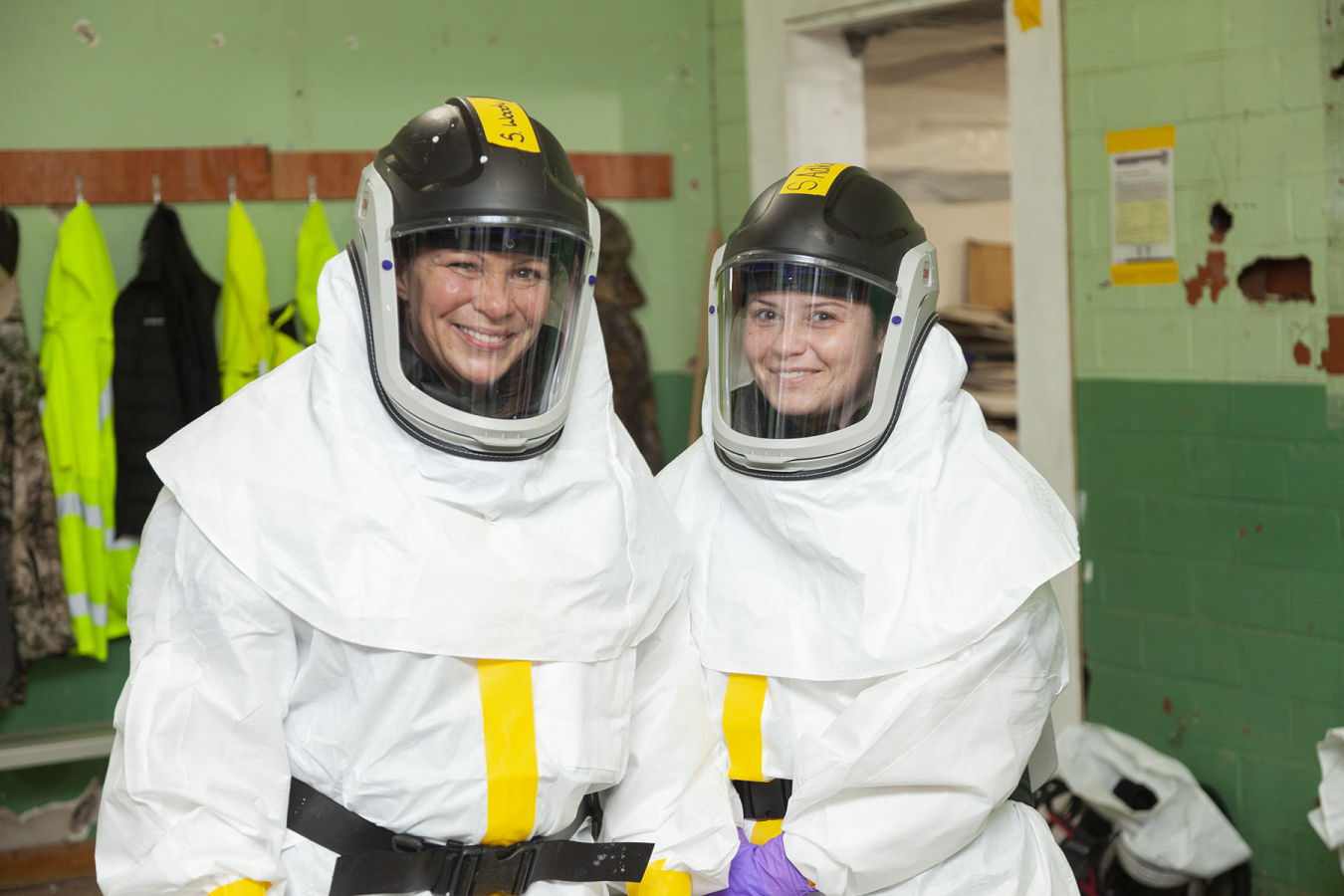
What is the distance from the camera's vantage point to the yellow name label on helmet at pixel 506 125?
150 cm

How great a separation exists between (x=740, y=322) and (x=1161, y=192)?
62.0 inches

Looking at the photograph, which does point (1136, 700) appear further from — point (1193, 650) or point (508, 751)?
point (508, 751)

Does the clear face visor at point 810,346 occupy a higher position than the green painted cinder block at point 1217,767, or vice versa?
the clear face visor at point 810,346

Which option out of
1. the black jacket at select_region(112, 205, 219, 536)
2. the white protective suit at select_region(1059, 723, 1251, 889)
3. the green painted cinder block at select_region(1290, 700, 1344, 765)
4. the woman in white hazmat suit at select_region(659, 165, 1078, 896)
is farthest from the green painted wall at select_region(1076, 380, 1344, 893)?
the black jacket at select_region(112, 205, 219, 536)

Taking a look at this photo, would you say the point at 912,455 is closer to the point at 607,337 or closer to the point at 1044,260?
the point at 1044,260

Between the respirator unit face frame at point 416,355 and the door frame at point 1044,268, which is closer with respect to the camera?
the respirator unit face frame at point 416,355

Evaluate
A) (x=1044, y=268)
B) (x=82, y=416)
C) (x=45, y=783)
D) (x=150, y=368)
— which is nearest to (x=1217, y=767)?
(x=1044, y=268)

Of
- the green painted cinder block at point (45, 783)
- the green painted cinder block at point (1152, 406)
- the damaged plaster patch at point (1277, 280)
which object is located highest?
the damaged plaster patch at point (1277, 280)

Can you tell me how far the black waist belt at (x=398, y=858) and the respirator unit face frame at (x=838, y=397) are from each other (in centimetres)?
60

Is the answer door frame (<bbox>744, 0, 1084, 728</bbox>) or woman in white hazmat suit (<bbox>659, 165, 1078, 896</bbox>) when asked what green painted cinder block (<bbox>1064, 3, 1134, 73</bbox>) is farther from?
woman in white hazmat suit (<bbox>659, 165, 1078, 896</bbox>)

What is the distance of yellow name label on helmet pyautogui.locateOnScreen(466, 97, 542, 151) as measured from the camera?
1501 millimetres

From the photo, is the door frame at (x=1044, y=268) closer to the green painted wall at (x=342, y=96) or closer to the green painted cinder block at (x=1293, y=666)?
the green painted cinder block at (x=1293, y=666)

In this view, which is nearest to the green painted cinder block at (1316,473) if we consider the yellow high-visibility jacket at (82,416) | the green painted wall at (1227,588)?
the green painted wall at (1227,588)

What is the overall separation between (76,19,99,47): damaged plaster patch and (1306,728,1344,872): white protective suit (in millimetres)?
3340
